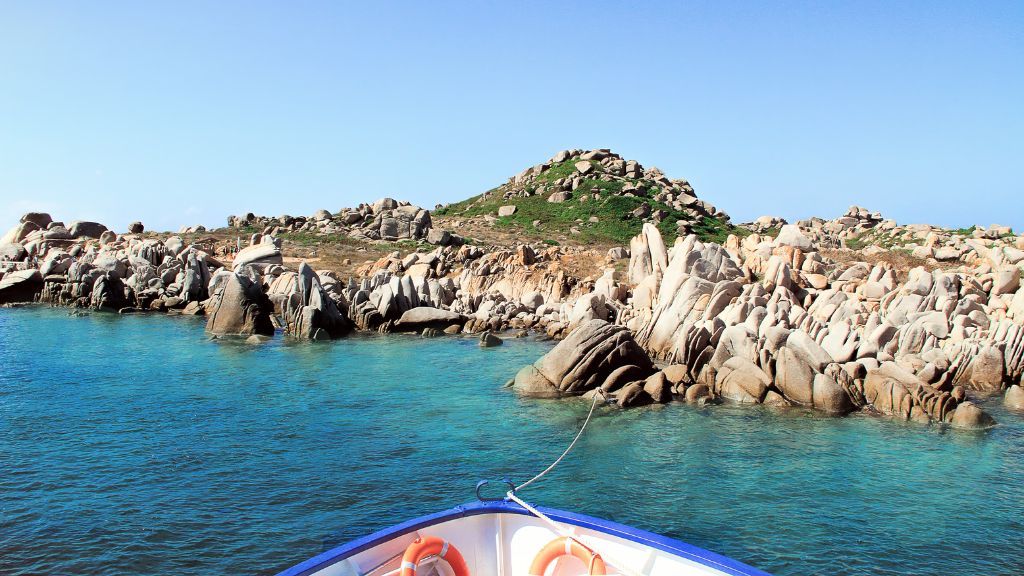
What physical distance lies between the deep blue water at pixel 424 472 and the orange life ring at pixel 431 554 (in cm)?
428

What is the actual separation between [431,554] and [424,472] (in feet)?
26.1

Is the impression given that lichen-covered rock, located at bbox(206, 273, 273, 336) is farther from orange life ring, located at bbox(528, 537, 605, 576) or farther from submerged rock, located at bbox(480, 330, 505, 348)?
orange life ring, located at bbox(528, 537, 605, 576)

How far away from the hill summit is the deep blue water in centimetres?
4801

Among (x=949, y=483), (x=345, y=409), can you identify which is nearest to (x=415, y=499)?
(x=345, y=409)

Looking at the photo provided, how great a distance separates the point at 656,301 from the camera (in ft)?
113

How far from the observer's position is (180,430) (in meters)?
20.1

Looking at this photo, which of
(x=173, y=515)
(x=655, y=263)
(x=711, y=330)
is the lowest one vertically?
(x=173, y=515)

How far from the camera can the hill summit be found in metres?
73.9

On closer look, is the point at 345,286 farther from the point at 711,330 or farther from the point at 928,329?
the point at 928,329

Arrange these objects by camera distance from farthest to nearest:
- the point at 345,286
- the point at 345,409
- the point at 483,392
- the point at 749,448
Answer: the point at 345,286 < the point at 483,392 < the point at 345,409 < the point at 749,448

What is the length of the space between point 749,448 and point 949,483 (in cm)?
435

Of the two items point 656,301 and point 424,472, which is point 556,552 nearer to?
point 424,472

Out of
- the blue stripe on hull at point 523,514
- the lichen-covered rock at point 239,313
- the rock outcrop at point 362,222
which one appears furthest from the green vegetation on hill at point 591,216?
the blue stripe on hull at point 523,514

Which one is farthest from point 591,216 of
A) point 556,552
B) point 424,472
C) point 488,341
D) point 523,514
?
point 556,552
